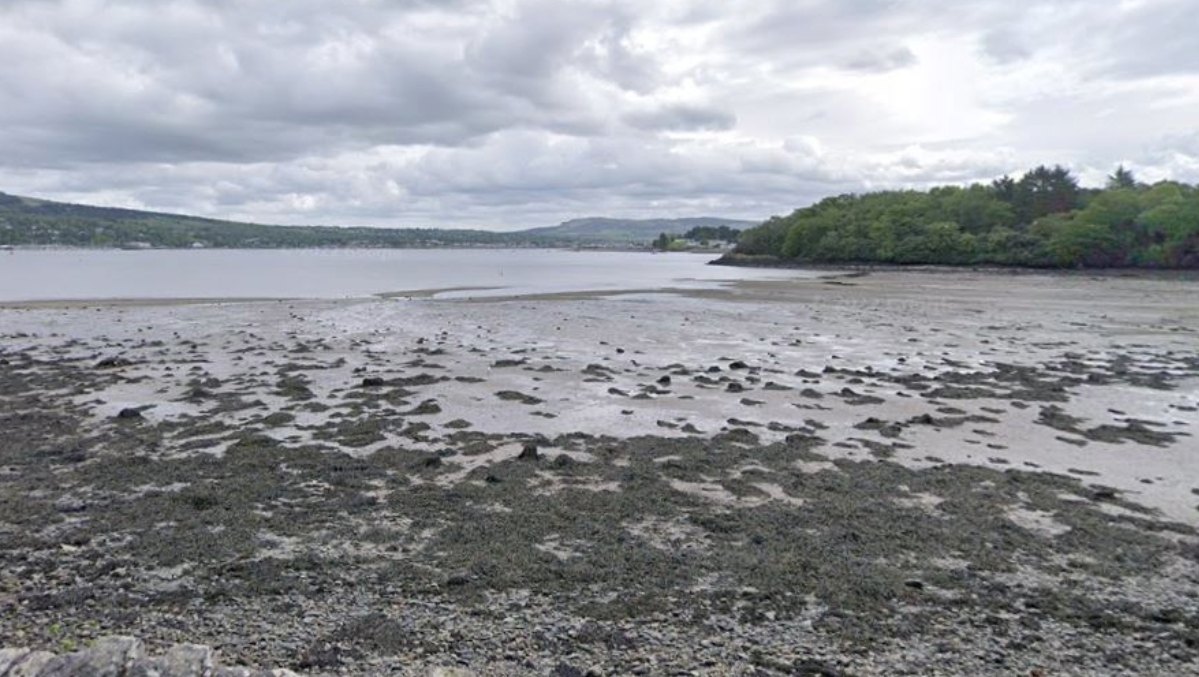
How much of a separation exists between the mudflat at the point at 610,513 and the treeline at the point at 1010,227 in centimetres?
7371

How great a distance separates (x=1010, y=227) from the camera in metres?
100

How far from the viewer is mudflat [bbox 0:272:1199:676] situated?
20.2ft

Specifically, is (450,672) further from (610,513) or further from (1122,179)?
(1122,179)

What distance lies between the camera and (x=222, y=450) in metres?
12.0

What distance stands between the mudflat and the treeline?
73714 millimetres

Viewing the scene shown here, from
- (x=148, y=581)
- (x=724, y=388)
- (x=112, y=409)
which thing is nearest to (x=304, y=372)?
(x=112, y=409)

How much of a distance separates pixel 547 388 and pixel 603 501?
26.9 ft

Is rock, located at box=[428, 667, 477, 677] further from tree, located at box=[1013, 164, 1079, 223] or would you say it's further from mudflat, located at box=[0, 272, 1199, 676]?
tree, located at box=[1013, 164, 1079, 223]

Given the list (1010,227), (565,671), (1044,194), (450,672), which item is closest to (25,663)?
(450,672)

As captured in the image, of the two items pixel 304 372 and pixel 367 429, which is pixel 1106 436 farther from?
pixel 304 372

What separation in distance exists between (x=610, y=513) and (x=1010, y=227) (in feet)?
345

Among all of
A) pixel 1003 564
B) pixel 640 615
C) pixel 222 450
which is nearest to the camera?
pixel 640 615

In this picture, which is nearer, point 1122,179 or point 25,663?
point 25,663

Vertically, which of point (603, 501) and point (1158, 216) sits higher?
point (1158, 216)
